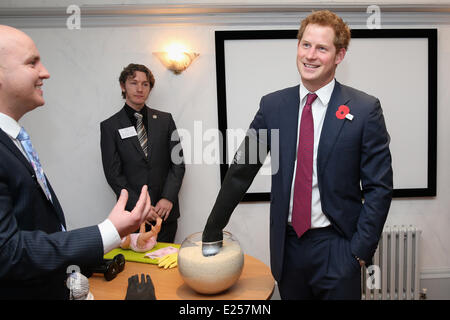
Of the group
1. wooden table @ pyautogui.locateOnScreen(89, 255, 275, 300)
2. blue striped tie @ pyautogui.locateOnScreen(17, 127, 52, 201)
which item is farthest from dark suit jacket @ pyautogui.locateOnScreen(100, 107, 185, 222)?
blue striped tie @ pyautogui.locateOnScreen(17, 127, 52, 201)

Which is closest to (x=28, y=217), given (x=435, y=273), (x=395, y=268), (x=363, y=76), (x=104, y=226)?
(x=104, y=226)

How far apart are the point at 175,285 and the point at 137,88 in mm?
1907

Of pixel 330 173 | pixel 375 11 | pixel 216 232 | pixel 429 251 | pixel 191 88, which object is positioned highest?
pixel 375 11

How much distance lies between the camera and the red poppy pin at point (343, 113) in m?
1.70

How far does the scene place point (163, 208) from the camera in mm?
3043

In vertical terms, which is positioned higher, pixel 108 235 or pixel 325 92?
pixel 325 92

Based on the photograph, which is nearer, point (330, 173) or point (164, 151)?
point (330, 173)

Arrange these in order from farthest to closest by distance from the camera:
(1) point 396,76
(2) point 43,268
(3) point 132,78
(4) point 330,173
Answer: (1) point 396,76 < (3) point 132,78 < (4) point 330,173 < (2) point 43,268

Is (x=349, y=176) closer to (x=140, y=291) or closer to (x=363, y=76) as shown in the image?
(x=140, y=291)

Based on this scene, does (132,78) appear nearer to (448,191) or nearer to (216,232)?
(216,232)

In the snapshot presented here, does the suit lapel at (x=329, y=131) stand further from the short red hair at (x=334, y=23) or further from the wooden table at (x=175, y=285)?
the wooden table at (x=175, y=285)

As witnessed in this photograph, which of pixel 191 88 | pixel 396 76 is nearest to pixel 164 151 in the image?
pixel 191 88
